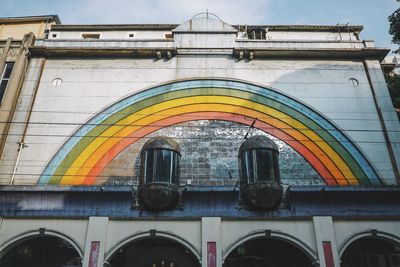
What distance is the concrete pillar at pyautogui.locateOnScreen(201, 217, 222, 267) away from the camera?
12672mm

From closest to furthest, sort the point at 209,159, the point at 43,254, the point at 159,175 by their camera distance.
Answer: the point at 159,175
the point at 43,254
the point at 209,159

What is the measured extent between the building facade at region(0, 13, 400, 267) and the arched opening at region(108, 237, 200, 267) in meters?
0.06

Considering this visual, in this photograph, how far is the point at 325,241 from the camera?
1300 cm

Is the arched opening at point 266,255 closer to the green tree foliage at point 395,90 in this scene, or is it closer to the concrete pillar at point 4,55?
the green tree foliage at point 395,90

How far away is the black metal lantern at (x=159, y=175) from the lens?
13.3 meters

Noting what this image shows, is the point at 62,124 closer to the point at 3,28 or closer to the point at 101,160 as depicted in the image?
the point at 101,160

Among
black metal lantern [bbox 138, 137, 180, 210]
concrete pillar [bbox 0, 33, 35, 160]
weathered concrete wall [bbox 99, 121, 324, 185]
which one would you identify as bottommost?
black metal lantern [bbox 138, 137, 180, 210]

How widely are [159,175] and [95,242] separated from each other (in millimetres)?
3480

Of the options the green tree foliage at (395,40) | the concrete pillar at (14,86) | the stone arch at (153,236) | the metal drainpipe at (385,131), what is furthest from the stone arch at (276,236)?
the concrete pillar at (14,86)

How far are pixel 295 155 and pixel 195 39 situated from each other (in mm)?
8722

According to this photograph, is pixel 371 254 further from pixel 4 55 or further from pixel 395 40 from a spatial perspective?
pixel 4 55

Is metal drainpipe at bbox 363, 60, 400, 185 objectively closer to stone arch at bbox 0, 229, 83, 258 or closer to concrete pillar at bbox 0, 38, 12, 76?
stone arch at bbox 0, 229, 83, 258

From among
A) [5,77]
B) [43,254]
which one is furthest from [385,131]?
[5,77]

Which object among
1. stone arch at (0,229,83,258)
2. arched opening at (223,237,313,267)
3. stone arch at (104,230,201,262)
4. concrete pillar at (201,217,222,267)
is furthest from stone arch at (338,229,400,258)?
stone arch at (0,229,83,258)
